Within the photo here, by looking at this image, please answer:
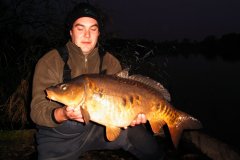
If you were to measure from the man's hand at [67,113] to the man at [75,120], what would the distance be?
10mm

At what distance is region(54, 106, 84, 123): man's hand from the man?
0.01 m

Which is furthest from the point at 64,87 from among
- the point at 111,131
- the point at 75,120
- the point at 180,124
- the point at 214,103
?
the point at 214,103

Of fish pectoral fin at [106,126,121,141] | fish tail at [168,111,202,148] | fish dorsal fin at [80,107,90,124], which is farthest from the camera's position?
fish tail at [168,111,202,148]

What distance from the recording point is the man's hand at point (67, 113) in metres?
2.58

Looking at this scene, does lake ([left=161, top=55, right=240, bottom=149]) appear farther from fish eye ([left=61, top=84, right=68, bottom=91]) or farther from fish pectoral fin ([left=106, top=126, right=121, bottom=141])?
fish eye ([left=61, top=84, right=68, bottom=91])

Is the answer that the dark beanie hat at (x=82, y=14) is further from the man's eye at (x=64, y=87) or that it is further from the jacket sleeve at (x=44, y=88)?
the man's eye at (x=64, y=87)

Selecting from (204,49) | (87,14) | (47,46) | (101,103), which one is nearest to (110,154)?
(101,103)

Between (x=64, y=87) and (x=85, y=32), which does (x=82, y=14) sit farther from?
(x=64, y=87)

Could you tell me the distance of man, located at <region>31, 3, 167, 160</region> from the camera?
9.81ft

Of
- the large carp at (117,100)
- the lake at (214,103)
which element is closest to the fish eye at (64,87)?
the large carp at (117,100)

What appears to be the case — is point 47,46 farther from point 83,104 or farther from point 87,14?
point 83,104

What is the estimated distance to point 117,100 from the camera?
267 cm

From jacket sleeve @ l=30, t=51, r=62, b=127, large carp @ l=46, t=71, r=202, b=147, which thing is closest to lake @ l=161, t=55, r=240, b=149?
large carp @ l=46, t=71, r=202, b=147

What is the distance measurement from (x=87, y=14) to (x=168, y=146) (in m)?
2.78
